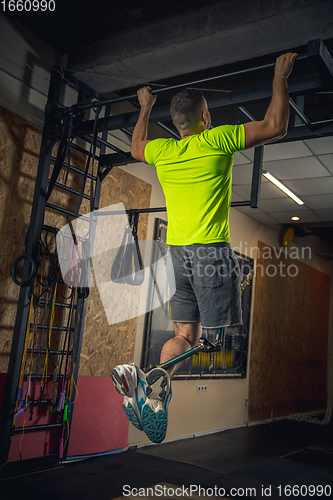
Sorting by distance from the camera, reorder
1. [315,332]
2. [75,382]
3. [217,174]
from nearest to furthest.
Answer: [217,174], [75,382], [315,332]

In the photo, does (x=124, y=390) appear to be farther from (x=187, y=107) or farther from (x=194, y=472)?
(x=194, y=472)

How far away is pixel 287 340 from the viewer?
26.8 feet

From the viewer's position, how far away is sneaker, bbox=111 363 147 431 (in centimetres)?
154

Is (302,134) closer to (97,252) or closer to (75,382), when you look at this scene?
(97,252)

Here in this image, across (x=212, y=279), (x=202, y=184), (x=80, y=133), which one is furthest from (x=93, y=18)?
(x=212, y=279)

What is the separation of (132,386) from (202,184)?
0.81 metres

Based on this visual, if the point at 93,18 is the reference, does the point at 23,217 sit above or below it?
below

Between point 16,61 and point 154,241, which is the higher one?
point 16,61

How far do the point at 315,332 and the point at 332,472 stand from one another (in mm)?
5635

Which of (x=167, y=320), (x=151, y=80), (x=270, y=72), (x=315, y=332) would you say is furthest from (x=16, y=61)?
(x=315, y=332)

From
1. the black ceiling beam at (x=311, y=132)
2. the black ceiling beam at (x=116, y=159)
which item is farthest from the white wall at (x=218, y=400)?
the black ceiling beam at (x=311, y=132)

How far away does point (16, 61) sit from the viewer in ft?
11.2

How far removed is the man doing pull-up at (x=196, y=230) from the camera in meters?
1.56

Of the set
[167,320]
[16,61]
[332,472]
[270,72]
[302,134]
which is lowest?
[332,472]
